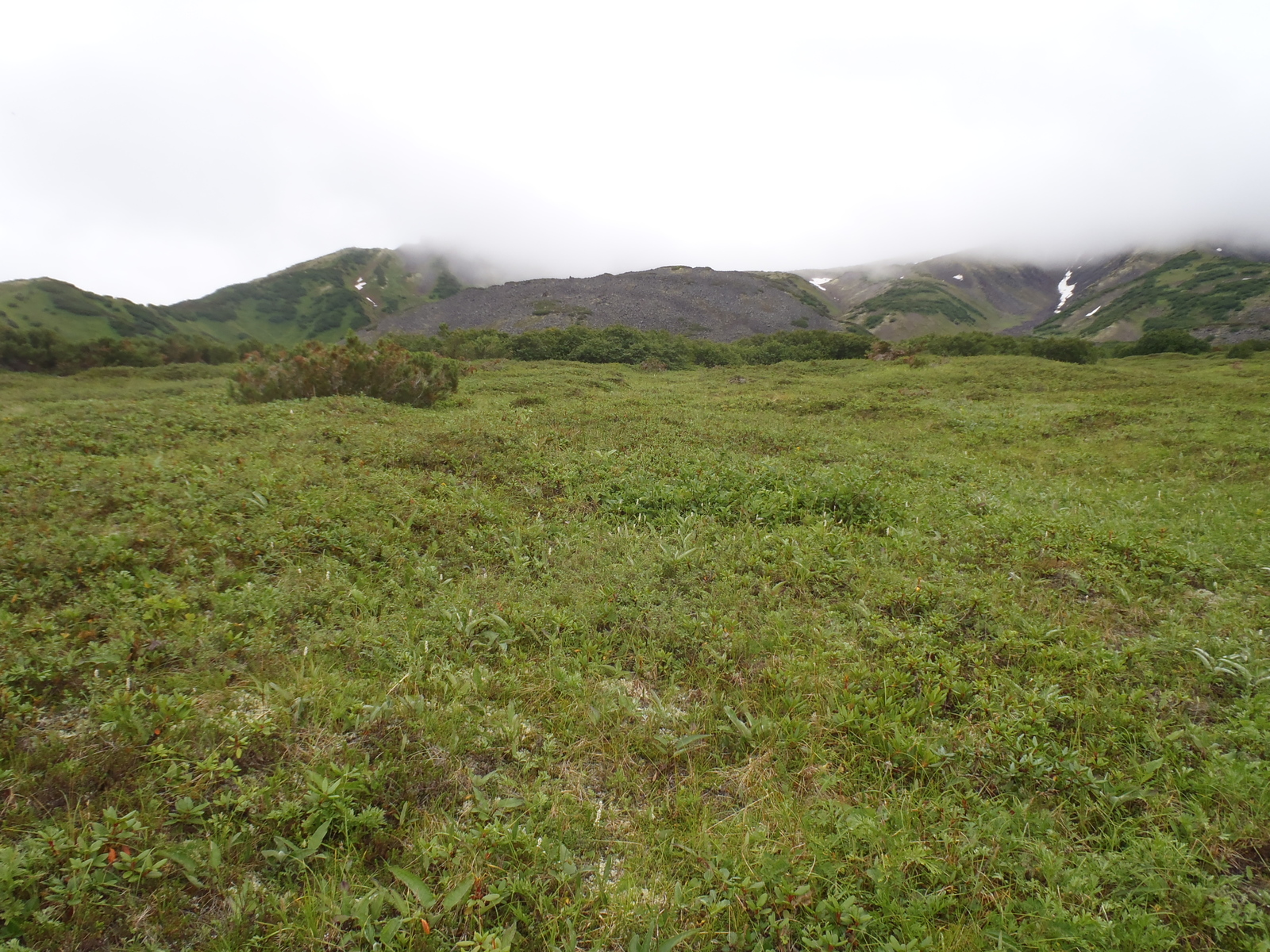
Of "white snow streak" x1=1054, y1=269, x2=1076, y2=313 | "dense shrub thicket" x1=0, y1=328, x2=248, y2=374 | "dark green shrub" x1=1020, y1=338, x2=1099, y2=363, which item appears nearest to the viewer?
"dense shrub thicket" x1=0, y1=328, x2=248, y2=374

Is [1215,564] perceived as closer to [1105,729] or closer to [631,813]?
[1105,729]

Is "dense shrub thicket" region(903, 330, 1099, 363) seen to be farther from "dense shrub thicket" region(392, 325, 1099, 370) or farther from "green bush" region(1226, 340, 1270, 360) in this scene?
"green bush" region(1226, 340, 1270, 360)

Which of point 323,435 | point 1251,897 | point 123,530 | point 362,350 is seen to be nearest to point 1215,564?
point 1251,897

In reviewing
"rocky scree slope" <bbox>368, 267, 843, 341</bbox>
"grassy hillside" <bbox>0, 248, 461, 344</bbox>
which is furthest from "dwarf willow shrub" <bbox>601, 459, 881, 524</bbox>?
"grassy hillside" <bbox>0, 248, 461, 344</bbox>

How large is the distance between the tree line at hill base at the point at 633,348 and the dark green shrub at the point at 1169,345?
0.20 ft

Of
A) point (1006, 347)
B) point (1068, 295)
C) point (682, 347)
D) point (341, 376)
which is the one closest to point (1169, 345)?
point (1006, 347)

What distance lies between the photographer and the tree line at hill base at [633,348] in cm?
3341

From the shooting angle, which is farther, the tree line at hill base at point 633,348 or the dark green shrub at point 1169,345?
the dark green shrub at point 1169,345

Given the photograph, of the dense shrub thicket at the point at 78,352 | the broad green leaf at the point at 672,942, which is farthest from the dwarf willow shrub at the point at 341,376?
the dense shrub thicket at the point at 78,352

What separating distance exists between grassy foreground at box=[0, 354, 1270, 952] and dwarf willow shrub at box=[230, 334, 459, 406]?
7.63 m

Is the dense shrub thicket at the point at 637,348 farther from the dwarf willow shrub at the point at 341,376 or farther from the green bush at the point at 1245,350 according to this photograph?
the dwarf willow shrub at the point at 341,376

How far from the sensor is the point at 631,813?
363cm

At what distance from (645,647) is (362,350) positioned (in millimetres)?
16556

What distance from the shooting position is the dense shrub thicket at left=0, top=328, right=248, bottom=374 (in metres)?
31.5
